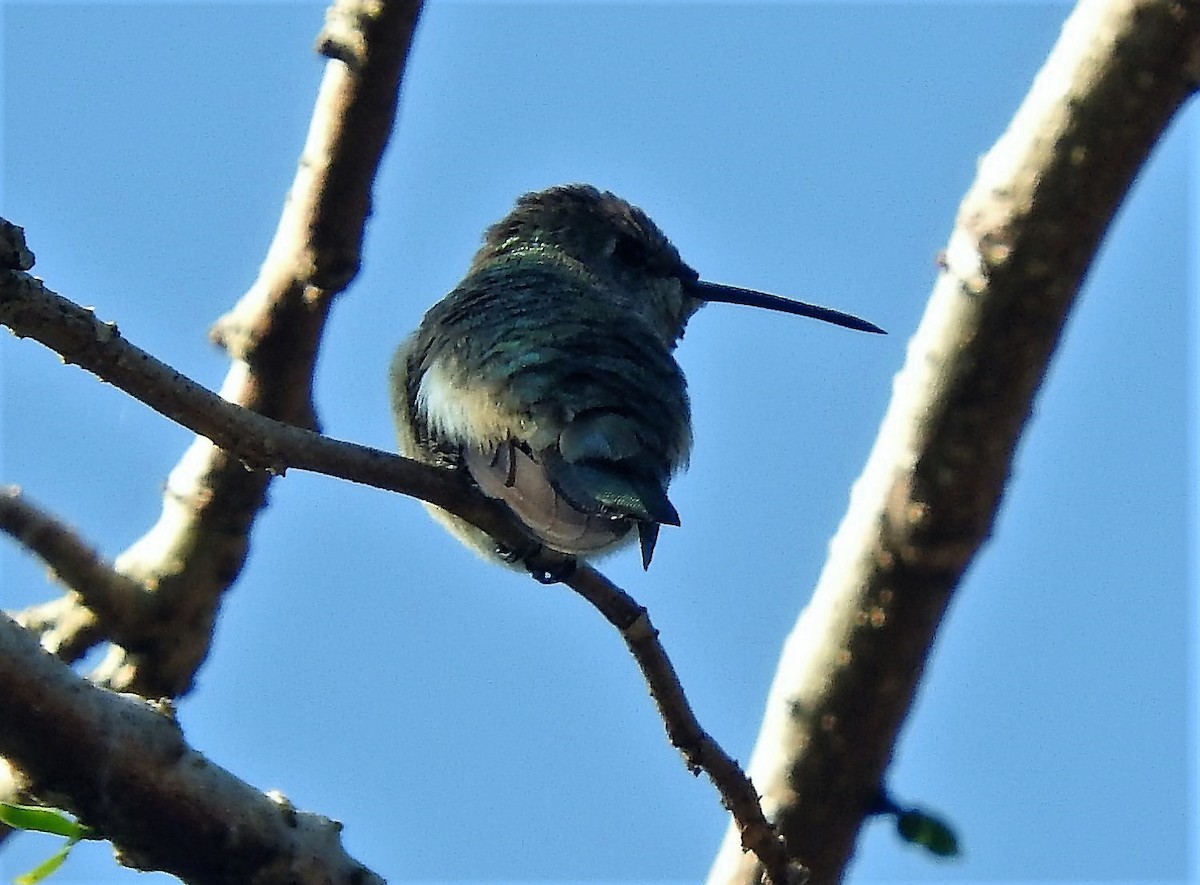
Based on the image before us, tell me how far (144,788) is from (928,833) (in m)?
1.55

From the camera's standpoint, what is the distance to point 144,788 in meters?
2.86

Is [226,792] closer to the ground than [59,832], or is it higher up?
higher up

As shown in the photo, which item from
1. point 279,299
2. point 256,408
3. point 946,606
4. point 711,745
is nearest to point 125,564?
point 256,408

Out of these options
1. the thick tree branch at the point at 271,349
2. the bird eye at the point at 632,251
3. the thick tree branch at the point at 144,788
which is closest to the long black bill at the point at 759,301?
the bird eye at the point at 632,251

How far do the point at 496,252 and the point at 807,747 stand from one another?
9.31 feet

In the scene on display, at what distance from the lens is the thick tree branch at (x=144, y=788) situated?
9.12 ft

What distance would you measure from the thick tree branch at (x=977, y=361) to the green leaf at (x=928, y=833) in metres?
0.10

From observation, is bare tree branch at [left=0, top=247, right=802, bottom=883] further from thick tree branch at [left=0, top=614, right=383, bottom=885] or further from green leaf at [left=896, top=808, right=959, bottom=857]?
thick tree branch at [left=0, top=614, right=383, bottom=885]

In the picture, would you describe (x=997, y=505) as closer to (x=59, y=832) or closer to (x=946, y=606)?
(x=946, y=606)

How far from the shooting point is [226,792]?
2.93 m

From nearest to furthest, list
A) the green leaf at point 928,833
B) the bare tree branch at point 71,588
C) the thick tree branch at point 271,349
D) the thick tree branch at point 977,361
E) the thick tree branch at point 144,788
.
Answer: the thick tree branch at point 144,788
the thick tree branch at point 977,361
the green leaf at point 928,833
the thick tree branch at point 271,349
the bare tree branch at point 71,588

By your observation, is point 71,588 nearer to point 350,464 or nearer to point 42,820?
point 42,820

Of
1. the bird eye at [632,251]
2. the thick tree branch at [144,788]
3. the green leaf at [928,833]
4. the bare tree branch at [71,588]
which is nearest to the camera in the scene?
the thick tree branch at [144,788]

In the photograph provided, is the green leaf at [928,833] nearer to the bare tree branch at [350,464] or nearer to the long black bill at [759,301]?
the bare tree branch at [350,464]
